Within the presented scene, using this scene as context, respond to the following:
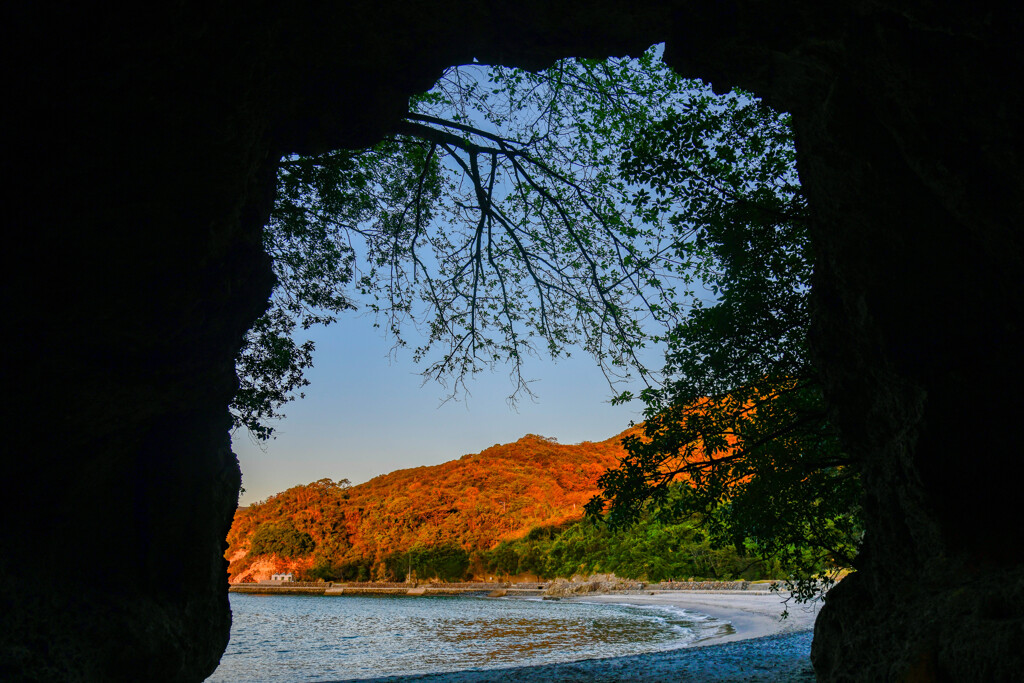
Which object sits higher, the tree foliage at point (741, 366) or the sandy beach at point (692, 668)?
the tree foliage at point (741, 366)

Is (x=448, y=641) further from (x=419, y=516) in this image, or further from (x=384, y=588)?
(x=419, y=516)

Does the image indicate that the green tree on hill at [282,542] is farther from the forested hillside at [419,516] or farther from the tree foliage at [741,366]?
the tree foliage at [741,366]

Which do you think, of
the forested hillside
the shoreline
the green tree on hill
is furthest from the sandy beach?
the green tree on hill

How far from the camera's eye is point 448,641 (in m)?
20.1

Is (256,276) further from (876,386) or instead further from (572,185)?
(876,386)

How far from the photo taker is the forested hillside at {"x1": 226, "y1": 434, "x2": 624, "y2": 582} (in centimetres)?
6044

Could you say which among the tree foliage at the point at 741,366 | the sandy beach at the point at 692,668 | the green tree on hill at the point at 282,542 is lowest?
the green tree on hill at the point at 282,542

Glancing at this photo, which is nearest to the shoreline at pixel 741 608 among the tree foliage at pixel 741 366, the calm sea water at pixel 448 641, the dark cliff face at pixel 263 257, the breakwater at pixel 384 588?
the calm sea water at pixel 448 641

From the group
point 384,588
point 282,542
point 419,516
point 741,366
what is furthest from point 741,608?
point 282,542

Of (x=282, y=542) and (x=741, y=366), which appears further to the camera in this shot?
(x=282, y=542)

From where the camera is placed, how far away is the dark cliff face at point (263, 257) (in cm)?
299

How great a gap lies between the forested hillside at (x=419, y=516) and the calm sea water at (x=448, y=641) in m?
26.6

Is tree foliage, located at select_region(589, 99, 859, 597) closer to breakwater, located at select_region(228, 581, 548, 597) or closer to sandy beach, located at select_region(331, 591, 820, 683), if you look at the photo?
sandy beach, located at select_region(331, 591, 820, 683)

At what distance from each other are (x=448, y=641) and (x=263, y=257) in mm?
19261
